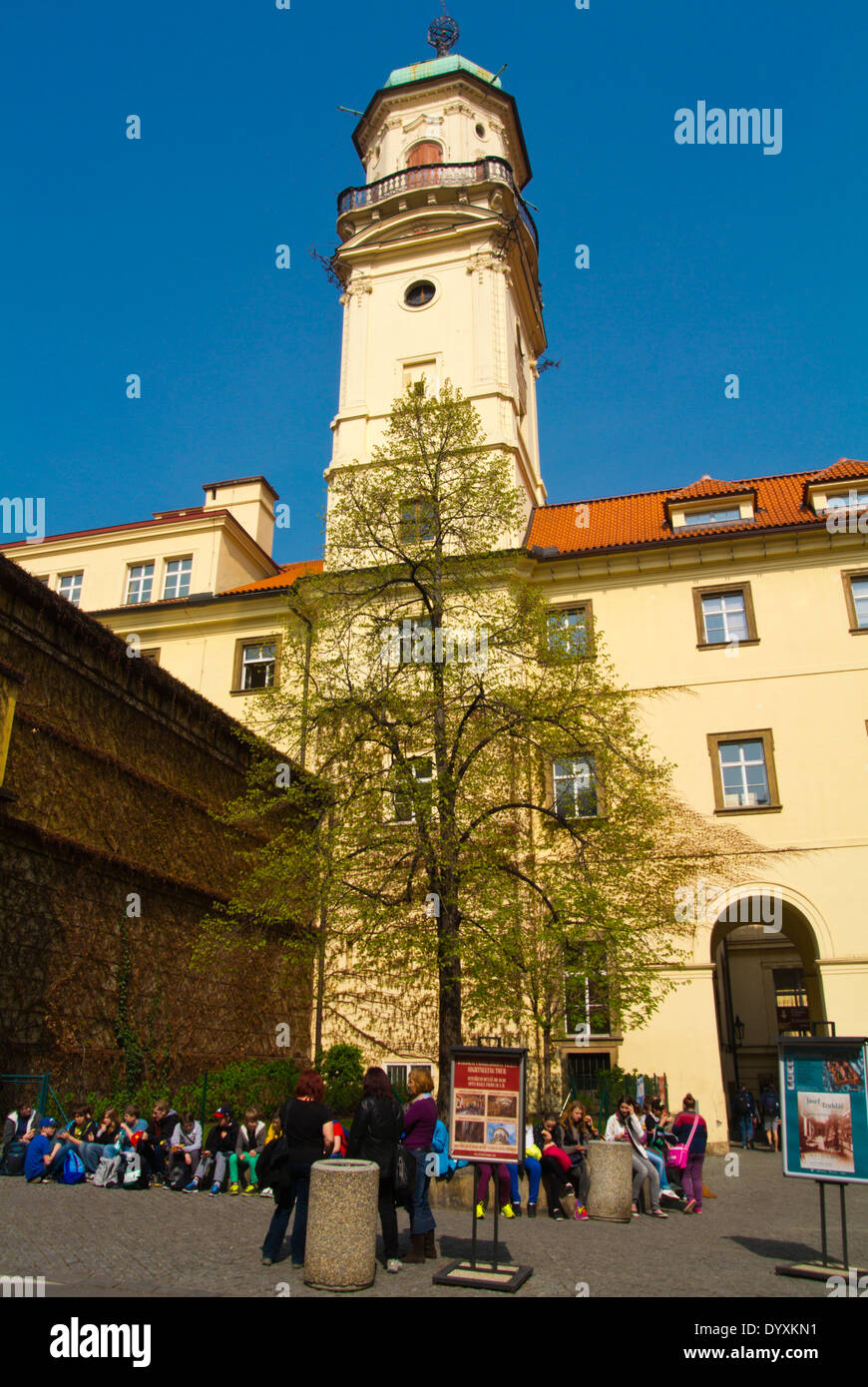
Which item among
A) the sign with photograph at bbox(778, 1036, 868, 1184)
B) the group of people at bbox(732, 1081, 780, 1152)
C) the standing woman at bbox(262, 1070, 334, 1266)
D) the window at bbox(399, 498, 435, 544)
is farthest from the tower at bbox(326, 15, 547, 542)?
the standing woman at bbox(262, 1070, 334, 1266)

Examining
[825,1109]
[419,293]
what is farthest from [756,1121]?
[419,293]

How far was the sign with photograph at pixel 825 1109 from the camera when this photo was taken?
9102mm

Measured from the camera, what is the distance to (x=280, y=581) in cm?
3222

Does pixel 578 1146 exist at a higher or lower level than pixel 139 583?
lower

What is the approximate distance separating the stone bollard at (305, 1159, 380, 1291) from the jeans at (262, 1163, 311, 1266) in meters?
0.67

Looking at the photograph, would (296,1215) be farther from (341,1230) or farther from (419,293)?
(419,293)

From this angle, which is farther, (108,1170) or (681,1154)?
(681,1154)

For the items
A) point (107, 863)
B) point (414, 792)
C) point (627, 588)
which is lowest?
point (107, 863)

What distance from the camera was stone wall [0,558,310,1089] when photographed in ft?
49.0

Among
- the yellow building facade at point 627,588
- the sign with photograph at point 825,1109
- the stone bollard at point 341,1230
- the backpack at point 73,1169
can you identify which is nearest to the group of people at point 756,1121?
the yellow building facade at point 627,588

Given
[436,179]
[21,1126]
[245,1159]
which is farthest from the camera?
[436,179]

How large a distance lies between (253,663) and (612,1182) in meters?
20.8
